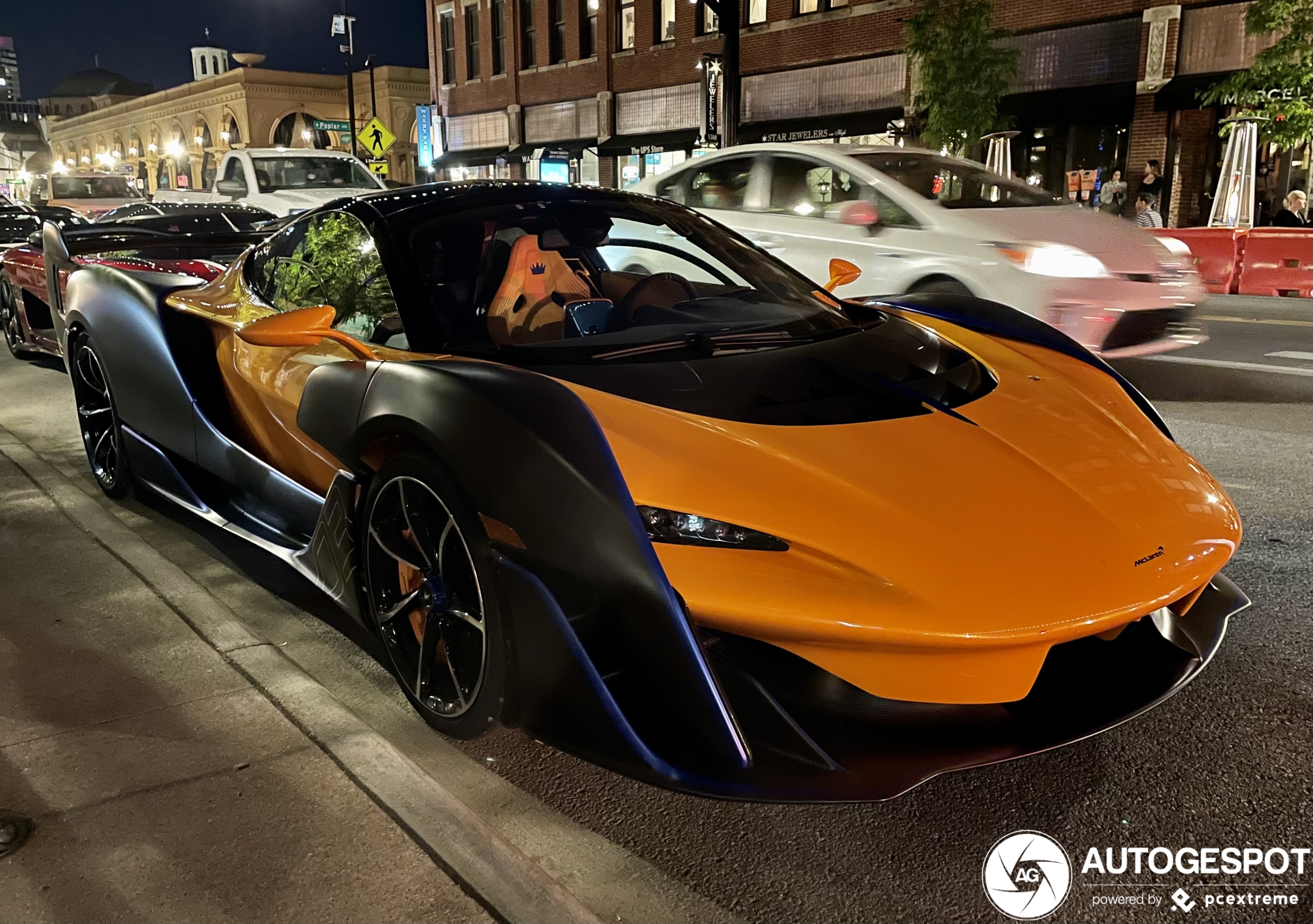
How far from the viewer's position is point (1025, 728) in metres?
2.01

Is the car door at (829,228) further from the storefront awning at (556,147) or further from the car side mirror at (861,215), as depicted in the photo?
the storefront awning at (556,147)

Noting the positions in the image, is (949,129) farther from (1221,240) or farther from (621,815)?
(621,815)

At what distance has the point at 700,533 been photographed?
208 cm

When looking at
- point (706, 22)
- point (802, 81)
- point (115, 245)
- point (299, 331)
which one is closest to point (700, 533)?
point (299, 331)

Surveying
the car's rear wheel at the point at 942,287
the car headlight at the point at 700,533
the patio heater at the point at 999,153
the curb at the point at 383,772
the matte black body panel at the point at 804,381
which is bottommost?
the curb at the point at 383,772

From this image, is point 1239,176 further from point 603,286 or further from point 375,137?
point 375,137

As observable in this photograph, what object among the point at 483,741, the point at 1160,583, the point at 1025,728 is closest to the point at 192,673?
the point at 483,741

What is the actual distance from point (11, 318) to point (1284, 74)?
1545 cm

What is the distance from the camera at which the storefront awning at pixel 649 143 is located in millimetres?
26906

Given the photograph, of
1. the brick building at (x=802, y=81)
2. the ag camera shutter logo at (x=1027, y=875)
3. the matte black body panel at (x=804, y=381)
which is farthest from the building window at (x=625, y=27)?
the ag camera shutter logo at (x=1027, y=875)

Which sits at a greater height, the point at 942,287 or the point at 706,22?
the point at 706,22

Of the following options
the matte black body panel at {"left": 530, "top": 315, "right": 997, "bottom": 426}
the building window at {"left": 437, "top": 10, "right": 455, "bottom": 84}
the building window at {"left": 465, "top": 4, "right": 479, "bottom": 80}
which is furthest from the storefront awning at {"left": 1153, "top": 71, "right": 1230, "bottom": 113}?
the building window at {"left": 437, "top": 10, "right": 455, "bottom": 84}

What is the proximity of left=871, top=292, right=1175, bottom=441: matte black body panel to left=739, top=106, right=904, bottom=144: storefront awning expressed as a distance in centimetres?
1919

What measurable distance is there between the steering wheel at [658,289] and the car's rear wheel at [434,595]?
3.21 ft
